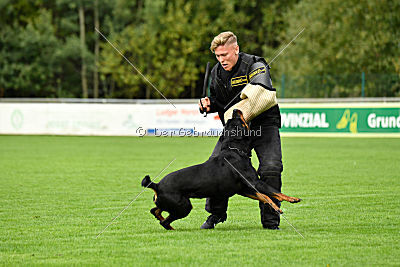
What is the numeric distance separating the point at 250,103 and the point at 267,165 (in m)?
0.65

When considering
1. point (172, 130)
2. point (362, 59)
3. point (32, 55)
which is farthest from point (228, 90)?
point (32, 55)

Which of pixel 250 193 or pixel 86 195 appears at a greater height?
pixel 250 193

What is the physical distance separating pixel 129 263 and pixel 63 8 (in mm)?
47373

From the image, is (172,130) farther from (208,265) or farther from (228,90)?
(208,265)

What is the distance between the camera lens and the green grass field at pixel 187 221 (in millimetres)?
5184

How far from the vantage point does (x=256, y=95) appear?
6359mm

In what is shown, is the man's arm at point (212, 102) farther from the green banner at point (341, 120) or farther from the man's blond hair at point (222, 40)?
the green banner at point (341, 120)

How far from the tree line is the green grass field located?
2358 cm

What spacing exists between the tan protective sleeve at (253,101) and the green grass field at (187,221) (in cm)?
115

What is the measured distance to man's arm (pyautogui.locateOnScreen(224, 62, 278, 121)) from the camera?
6.36 metres

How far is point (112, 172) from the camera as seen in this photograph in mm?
13070

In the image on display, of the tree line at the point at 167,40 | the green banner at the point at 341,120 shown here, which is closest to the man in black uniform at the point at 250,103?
the green banner at the point at 341,120

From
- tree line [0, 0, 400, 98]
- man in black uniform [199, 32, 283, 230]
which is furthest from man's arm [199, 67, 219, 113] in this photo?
tree line [0, 0, 400, 98]

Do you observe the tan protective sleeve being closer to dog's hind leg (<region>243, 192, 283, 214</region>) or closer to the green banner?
dog's hind leg (<region>243, 192, 283, 214</region>)
